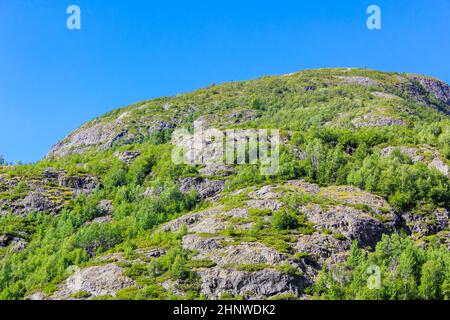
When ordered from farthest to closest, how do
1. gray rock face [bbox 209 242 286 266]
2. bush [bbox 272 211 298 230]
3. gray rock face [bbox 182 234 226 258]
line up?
bush [bbox 272 211 298 230], gray rock face [bbox 182 234 226 258], gray rock face [bbox 209 242 286 266]

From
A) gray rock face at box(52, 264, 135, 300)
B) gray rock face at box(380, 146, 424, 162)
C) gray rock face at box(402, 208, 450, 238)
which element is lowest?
gray rock face at box(52, 264, 135, 300)

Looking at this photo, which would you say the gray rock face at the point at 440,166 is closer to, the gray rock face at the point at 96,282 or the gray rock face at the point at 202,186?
the gray rock face at the point at 202,186

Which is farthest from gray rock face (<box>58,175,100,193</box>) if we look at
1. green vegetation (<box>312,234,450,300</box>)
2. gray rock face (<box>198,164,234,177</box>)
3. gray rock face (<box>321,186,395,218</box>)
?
green vegetation (<box>312,234,450,300</box>)

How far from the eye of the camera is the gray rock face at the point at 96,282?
102 metres

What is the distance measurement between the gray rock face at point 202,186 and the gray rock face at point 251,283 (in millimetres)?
61960

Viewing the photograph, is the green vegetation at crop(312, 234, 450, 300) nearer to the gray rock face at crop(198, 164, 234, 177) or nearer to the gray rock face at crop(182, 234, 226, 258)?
the gray rock face at crop(182, 234, 226, 258)

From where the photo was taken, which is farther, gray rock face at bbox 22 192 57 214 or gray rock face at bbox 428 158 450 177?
gray rock face at bbox 22 192 57 214

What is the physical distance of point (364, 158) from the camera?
574ft

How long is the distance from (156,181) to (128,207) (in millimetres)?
16047

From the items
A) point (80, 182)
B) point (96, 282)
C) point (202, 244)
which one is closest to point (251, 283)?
point (202, 244)

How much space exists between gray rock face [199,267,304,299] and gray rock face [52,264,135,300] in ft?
55.3

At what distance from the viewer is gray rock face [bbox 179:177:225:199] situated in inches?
6393

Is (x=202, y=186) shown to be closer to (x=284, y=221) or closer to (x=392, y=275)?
(x=284, y=221)

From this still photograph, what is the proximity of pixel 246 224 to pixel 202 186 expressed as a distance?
42481 millimetres
